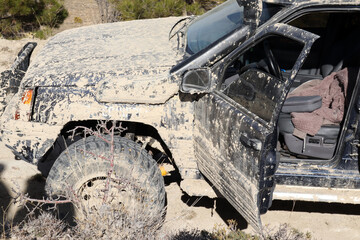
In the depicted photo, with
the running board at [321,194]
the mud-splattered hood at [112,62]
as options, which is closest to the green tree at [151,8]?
the mud-splattered hood at [112,62]

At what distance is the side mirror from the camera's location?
2.90 metres

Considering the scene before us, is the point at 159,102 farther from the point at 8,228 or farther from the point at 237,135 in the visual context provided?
the point at 8,228

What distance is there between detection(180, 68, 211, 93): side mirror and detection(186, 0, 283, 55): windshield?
1.11 ft

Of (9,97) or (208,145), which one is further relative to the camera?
(9,97)

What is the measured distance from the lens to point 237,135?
110 inches

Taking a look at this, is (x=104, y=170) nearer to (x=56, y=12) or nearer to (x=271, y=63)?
(x=271, y=63)

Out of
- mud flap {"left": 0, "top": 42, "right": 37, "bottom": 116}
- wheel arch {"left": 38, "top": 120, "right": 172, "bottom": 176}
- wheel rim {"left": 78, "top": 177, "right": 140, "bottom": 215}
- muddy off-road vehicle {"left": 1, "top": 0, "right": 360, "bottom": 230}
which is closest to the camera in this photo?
muddy off-road vehicle {"left": 1, "top": 0, "right": 360, "bottom": 230}

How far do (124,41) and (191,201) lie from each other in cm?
165

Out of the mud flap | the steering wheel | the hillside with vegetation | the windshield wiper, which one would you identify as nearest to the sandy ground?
the mud flap

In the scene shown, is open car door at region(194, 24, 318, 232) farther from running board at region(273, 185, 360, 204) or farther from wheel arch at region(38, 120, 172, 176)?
wheel arch at region(38, 120, 172, 176)

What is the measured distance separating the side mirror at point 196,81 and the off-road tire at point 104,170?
2.05 feet

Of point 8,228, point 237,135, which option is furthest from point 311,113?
point 8,228

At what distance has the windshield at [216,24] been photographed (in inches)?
112

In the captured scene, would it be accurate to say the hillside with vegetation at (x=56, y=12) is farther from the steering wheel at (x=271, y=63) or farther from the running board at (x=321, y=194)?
the running board at (x=321, y=194)
